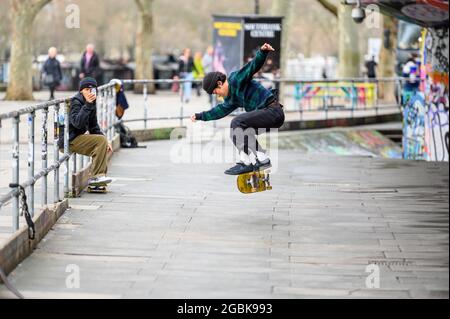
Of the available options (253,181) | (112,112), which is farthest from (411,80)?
(253,181)

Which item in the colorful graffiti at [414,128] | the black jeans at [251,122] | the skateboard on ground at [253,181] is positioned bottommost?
the colorful graffiti at [414,128]

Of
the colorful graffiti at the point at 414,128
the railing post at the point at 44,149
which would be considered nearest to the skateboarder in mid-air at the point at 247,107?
the railing post at the point at 44,149

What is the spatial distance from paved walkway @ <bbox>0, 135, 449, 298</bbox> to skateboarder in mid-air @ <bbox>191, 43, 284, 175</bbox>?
2.02 feet

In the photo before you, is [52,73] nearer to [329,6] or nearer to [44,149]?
[329,6]

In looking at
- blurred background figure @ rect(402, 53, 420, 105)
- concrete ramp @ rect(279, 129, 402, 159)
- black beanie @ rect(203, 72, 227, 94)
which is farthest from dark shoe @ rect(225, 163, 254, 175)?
blurred background figure @ rect(402, 53, 420, 105)

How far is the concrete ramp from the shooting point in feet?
85.3

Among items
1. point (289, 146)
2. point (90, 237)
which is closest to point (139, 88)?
point (289, 146)

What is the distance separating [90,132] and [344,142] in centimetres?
1514

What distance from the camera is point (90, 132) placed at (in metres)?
13.7

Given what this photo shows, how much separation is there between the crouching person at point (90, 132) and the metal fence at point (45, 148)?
0.60ft

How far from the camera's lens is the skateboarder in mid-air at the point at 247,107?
12.0m

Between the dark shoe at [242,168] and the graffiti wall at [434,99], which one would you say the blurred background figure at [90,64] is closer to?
the graffiti wall at [434,99]

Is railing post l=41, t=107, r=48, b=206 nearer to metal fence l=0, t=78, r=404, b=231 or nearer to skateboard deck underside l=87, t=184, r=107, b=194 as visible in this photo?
metal fence l=0, t=78, r=404, b=231
